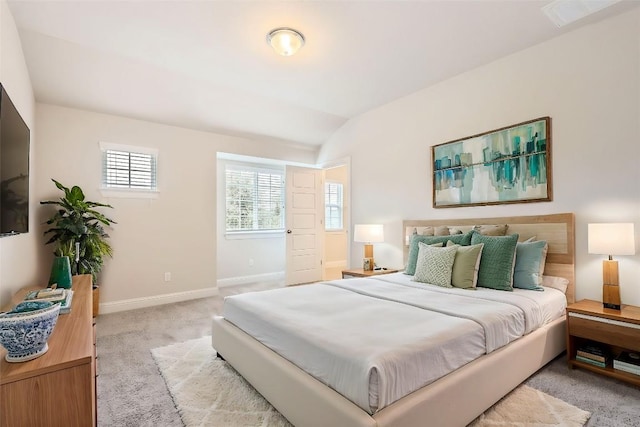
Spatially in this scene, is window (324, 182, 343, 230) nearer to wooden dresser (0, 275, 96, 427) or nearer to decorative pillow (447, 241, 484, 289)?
decorative pillow (447, 241, 484, 289)

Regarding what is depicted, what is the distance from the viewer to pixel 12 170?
1732 millimetres

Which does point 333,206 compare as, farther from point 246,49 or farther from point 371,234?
point 246,49

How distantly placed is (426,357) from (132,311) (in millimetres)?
3758

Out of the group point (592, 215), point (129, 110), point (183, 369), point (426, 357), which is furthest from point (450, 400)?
point (129, 110)

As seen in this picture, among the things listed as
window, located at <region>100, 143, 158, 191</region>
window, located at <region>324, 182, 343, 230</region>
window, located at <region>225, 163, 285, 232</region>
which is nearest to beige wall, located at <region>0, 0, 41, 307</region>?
window, located at <region>100, 143, 158, 191</region>

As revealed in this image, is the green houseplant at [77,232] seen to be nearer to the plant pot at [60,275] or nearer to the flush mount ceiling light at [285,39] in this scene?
the plant pot at [60,275]

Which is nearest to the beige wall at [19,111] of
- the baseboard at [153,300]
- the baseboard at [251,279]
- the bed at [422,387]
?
the baseboard at [153,300]

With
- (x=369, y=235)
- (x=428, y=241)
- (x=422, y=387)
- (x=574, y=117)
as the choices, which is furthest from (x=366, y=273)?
(x=574, y=117)

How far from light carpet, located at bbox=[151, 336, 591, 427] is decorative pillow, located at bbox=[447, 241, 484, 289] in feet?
2.62

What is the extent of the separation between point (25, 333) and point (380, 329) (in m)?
1.50

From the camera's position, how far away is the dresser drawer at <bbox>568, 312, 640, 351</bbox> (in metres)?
2.08

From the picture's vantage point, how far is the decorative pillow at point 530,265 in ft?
8.61

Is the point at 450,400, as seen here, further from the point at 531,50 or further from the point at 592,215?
the point at 531,50

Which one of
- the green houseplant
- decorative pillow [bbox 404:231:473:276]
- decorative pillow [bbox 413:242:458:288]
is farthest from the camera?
the green houseplant
